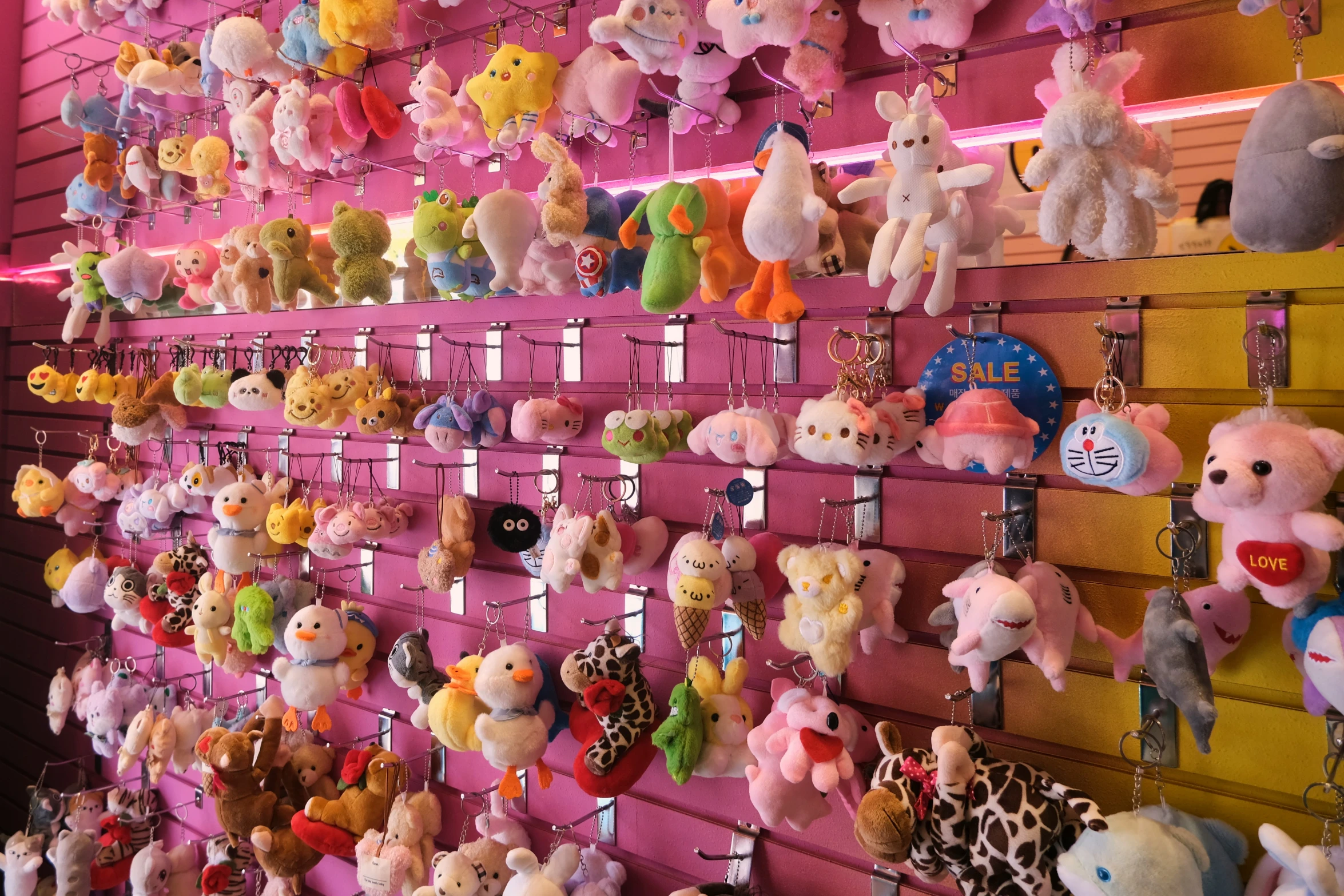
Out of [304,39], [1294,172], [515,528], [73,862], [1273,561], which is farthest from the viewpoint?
[73,862]

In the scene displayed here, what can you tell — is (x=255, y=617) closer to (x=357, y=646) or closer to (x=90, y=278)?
(x=357, y=646)

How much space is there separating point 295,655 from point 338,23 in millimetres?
1899

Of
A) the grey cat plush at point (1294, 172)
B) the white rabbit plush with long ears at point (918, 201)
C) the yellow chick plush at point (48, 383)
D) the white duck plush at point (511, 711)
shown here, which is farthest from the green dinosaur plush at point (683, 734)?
the yellow chick plush at point (48, 383)

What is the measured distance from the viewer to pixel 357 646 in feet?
9.80

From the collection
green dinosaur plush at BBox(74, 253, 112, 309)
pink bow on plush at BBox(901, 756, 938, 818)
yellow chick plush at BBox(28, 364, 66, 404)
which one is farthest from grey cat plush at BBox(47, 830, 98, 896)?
pink bow on plush at BBox(901, 756, 938, 818)

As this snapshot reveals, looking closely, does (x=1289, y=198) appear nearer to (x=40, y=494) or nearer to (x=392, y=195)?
(x=392, y=195)

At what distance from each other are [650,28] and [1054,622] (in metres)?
1.47

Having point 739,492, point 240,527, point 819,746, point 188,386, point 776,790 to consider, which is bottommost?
point 776,790

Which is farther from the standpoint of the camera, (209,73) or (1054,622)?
(209,73)

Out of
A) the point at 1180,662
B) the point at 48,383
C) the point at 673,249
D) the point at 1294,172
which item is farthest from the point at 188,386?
the point at 1294,172

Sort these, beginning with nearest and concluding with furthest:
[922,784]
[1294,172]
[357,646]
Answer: [1294,172], [922,784], [357,646]

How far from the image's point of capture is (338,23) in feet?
8.40

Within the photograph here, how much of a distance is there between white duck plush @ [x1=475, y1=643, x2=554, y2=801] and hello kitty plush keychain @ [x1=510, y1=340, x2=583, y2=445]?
561 millimetres

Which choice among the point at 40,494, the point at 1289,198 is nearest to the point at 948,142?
the point at 1289,198
